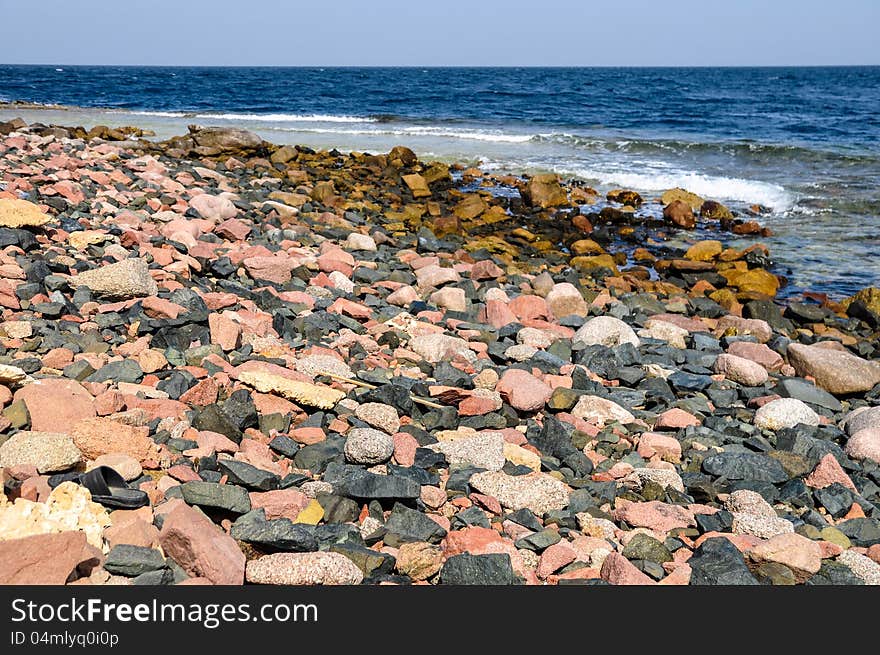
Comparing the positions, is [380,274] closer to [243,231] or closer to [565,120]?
[243,231]

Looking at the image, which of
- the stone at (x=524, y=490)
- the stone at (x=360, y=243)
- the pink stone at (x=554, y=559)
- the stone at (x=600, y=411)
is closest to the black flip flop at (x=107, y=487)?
the stone at (x=524, y=490)

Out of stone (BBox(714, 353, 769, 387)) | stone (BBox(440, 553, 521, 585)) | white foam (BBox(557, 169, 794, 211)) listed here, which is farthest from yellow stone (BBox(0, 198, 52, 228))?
white foam (BBox(557, 169, 794, 211))

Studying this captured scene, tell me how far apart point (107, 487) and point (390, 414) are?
159 cm

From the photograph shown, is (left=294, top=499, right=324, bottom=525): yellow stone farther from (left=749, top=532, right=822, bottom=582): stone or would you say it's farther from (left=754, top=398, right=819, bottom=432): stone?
(left=754, top=398, right=819, bottom=432): stone

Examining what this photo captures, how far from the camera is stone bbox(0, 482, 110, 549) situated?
8.46ft

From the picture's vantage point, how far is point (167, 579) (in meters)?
2.55

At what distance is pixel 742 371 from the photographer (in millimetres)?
5969

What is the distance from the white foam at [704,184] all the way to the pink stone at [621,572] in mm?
13145

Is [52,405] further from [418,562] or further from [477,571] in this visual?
[477,571]

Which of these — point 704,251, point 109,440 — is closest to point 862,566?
point 109,440

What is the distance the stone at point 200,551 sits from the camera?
260 centimetres

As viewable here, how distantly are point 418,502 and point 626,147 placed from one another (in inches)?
822

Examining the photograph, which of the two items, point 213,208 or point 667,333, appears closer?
point 667,333

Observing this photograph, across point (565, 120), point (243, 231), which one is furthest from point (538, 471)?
point (565, 120)
